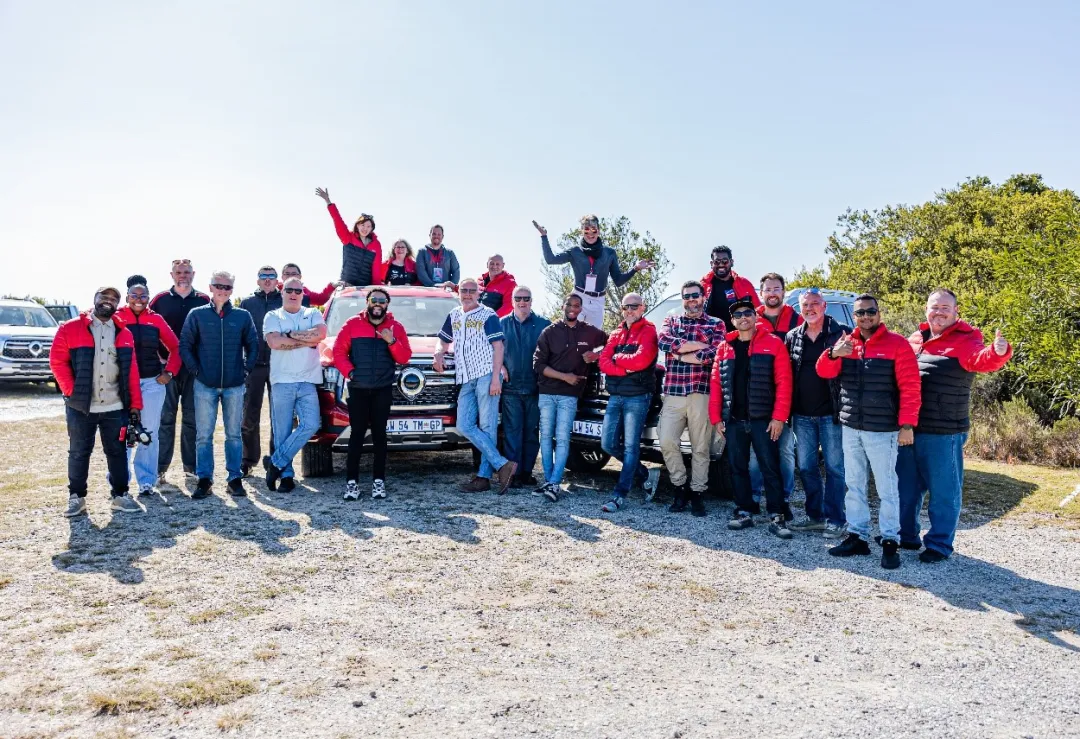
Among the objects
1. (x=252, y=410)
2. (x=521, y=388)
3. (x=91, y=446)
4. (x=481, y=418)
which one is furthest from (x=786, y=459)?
(x=91, y=446)

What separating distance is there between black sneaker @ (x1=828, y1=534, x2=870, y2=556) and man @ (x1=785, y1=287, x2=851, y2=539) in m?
0.51

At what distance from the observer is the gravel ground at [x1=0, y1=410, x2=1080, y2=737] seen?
3287 mm

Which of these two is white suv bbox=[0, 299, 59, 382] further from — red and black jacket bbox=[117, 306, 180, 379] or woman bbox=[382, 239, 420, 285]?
red and black jacket bbox=[117, 306, 180, 379]

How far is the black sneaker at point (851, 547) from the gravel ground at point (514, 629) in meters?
0.14

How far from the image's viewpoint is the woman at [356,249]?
10086 millimetres

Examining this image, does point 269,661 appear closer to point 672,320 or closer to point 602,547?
point 602,547

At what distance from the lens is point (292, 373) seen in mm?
7547

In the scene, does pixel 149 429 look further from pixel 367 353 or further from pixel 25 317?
pixel 25 317

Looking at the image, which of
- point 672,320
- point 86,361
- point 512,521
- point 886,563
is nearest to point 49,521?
point 86,361

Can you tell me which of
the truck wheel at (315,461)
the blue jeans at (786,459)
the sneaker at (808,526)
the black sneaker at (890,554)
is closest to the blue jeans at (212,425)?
the truck wheel at (315,461)

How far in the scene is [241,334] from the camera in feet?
24.9

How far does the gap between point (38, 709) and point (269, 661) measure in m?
0.91

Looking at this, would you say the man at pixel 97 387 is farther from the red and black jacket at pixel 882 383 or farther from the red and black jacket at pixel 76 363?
the red and black jacket at pixel 882 383

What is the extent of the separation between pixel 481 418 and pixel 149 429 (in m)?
2.93
